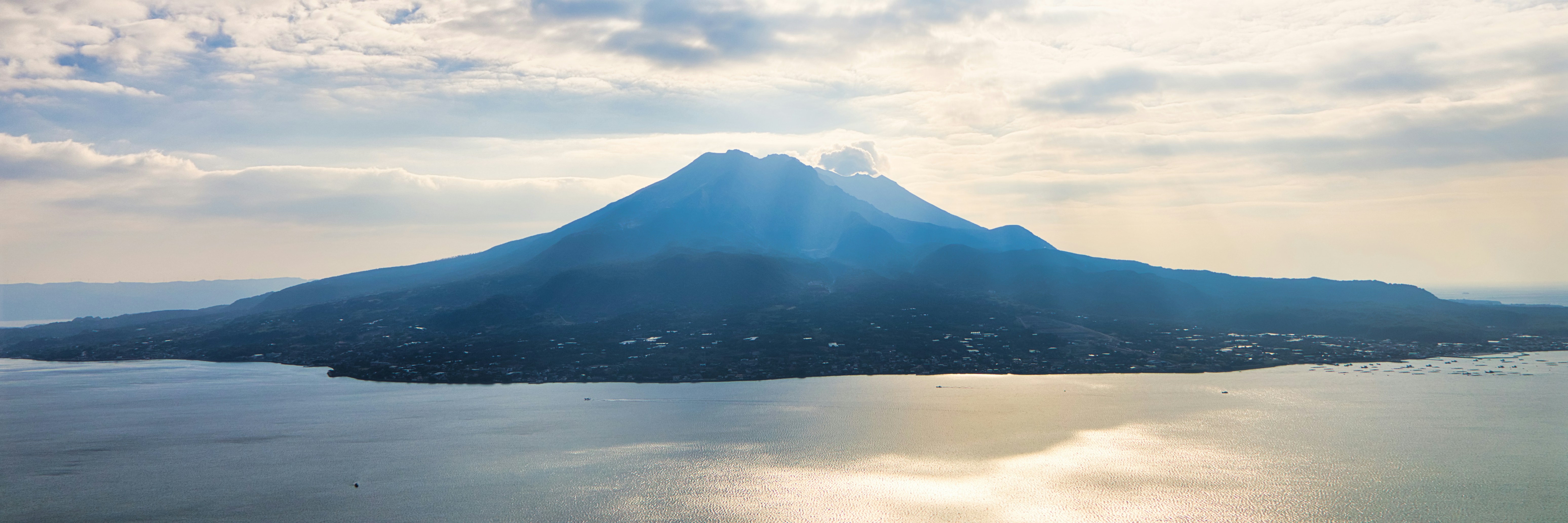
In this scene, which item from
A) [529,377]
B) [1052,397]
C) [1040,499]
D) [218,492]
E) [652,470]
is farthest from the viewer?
[529,377]

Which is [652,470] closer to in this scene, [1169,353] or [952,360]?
[952,360]

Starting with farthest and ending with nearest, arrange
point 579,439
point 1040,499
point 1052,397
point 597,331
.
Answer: point 597,331, point 1052,397, point 579,439, point 1040,499

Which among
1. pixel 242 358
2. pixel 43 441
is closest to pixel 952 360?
pixel 43 441

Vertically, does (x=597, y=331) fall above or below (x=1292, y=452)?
above

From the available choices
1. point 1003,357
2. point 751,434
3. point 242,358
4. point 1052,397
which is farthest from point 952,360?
point 242,358

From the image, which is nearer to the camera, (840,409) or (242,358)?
(840,409)

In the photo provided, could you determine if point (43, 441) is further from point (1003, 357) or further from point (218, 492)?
point (1003, 357)
